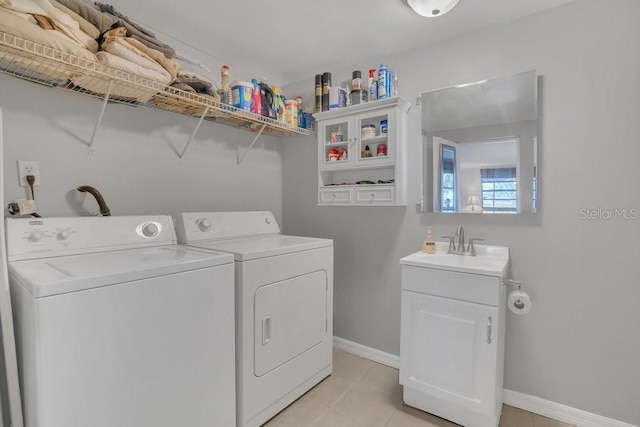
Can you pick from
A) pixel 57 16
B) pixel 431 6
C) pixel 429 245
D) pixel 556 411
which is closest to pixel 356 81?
pixel 431 6

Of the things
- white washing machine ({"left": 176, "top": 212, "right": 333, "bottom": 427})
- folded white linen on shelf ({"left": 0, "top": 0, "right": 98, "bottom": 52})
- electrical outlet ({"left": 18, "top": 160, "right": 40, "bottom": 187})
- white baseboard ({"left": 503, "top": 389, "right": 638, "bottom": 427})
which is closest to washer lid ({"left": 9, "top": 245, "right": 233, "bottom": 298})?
white washing machine ({"left": 176, "top": 212, "right": 333, "bottom": 427})

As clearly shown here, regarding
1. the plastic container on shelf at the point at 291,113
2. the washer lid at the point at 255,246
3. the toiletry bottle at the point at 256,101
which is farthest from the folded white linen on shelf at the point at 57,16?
the plastic container on shelf at the point at 291,113

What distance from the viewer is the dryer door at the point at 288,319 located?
5.13 ft

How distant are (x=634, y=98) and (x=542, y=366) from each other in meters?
1.48

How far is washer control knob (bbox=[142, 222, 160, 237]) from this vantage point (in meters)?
1.61

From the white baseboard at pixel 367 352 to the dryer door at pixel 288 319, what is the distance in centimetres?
54

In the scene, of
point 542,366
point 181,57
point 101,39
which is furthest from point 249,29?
point 542,366

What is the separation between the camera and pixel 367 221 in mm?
2324

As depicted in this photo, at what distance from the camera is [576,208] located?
64.1 inches

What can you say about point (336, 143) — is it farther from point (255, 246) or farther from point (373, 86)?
point (255, 246)

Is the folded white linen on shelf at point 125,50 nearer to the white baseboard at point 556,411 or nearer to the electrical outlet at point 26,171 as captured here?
the electrical outlet at point 26,171

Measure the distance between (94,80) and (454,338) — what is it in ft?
7.11

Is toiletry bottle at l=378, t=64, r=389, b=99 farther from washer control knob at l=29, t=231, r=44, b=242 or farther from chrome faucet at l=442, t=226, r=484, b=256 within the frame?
washer control knob at l=29, t=231, r=44, b=242

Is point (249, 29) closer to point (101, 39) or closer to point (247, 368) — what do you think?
point (101, 39)
